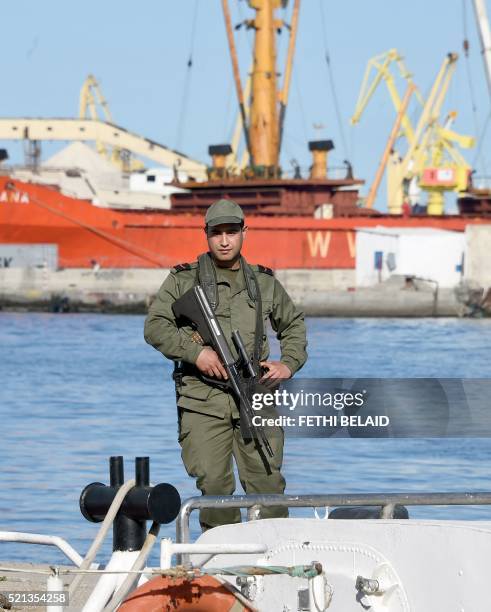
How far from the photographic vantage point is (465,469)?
559 inches

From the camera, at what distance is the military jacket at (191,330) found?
577 centimetres

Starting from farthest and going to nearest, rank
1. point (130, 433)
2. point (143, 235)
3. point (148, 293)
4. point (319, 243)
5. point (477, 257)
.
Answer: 1. point (143, 235)
2. point (319, 243)
3. point (477, 257)
4. point (148, 293)
5. point (130, 433)

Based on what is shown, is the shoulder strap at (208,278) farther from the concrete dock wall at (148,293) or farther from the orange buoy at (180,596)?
the concrete dock wall at (148,293)

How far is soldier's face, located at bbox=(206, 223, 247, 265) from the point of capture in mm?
5812

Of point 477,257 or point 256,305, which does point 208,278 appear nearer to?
point 256,305

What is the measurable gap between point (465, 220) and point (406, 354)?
28.4m

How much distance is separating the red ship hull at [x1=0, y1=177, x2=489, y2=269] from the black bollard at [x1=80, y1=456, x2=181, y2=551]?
50.5m

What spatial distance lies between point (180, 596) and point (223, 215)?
73.3 inches

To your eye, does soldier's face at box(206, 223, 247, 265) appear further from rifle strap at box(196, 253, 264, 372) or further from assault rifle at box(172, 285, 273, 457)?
assault rifle at box(172, 285, 273, 457)

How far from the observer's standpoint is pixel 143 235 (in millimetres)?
57062

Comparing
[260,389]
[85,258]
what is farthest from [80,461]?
[85,258]

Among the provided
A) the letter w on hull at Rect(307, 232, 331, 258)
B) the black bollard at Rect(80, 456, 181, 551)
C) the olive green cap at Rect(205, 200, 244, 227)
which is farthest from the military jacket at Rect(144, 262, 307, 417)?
the letter w on hull at Rect(307, 232, 331, 258)

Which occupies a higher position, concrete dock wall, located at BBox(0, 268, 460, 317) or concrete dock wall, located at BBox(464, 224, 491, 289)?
concrete dock wall, located at BBox(464, 224, 491, 289)

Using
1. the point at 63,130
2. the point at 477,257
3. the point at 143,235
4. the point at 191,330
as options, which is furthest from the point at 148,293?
the point at 191,330
